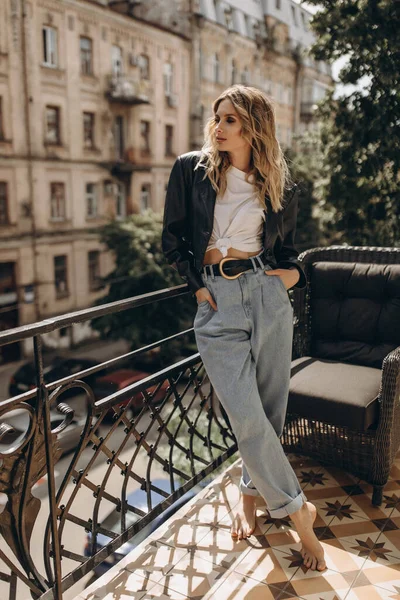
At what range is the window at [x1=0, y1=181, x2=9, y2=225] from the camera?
58.5 feet

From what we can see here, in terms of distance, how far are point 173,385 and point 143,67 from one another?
21.8 meters

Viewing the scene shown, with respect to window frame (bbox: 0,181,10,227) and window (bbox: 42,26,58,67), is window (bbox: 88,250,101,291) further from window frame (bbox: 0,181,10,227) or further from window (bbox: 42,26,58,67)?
window (bbox: 42,26,58,67)

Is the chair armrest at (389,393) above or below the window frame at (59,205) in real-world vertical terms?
below

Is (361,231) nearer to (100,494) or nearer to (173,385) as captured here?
(173,385)

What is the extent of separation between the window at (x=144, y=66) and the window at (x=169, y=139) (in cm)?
234

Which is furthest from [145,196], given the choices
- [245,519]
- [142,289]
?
[245,519]

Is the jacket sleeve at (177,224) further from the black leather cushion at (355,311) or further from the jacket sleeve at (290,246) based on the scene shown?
the black leather cushion at (355,311)

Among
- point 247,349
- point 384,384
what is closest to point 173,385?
point 247,349

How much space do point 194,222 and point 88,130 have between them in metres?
19.7

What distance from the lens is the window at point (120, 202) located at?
22.0 metres

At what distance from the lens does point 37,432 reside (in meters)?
1.81

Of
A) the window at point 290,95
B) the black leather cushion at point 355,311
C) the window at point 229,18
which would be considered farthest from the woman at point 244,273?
the window at point 290,95

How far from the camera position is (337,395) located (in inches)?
105

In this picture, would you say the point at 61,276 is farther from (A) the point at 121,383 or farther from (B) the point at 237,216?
(B) the point at 237,216
